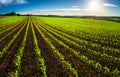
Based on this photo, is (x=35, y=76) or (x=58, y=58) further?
(x=58, y=58)

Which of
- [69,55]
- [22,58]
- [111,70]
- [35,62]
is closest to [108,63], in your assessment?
[111,70]

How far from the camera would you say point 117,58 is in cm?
1294

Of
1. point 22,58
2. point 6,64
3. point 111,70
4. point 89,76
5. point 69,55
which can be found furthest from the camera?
point 69,55

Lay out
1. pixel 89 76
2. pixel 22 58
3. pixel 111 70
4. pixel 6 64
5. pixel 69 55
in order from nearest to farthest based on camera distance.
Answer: pixel 89 76 → pixel 111 70 → pixel 6 64 → pixel 22 58 → pixel 69 55

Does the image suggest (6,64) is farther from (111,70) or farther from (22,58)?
(111,70)

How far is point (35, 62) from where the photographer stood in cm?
1192

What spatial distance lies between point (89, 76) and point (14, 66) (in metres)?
Answer: 5.18

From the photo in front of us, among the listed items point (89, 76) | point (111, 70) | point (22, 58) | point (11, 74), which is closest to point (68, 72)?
point (89, 76)

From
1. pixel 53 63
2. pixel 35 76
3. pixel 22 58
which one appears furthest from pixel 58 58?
pixel 35 76

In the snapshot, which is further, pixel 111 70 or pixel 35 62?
pixel 35 62

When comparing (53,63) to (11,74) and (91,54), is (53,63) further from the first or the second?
(91,54)

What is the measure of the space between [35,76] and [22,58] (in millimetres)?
3715

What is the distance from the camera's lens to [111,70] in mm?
10391

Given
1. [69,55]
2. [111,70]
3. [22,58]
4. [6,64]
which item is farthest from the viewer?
[69,55]
